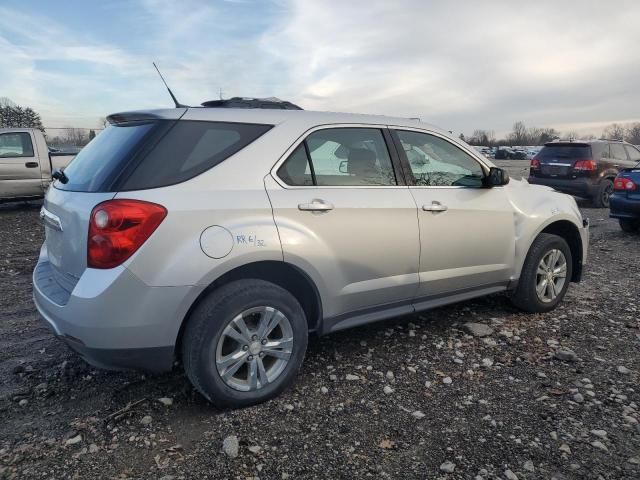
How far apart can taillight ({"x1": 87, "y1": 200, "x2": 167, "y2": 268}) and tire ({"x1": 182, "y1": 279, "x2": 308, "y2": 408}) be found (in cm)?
48

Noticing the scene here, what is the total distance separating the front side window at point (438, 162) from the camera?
11.8 ft

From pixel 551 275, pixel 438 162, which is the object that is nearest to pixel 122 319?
pixel 438 162

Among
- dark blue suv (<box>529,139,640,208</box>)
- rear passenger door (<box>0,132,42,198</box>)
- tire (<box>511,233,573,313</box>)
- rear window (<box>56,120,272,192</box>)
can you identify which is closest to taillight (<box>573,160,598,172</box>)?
dark blue suv (<box>529,139,640,208</box>)

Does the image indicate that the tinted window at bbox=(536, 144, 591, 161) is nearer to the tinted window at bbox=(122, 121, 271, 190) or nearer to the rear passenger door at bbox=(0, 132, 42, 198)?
the tinted window at bbox=(122, 121, 271, 190)

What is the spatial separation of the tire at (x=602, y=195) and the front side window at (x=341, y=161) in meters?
10.2

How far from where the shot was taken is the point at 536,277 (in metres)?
4.28

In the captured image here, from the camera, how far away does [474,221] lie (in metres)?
3.77

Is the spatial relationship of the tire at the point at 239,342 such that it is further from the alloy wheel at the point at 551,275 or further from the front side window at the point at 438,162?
the alloy wheel at the point at 551,275

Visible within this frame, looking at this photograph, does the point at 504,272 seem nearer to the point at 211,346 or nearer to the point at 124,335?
the point at 211,346

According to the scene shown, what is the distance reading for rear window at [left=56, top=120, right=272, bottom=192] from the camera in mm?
2598

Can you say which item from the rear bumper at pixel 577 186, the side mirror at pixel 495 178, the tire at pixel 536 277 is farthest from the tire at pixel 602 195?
the side mirror at pixel 495 178

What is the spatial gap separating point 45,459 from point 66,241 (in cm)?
111

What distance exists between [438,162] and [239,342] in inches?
80.3

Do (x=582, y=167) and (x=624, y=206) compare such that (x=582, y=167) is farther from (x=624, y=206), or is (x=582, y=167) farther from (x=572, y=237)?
(x=572, y=237)
